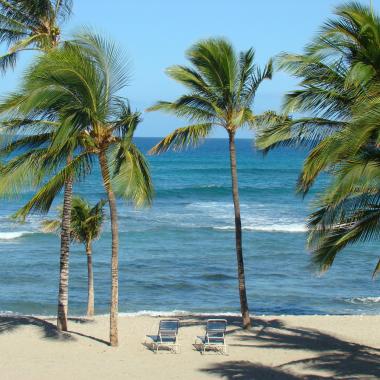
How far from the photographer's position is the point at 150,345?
13625mm

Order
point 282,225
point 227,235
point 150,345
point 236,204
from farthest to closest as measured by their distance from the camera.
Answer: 1. point 282,225
2. point 227,235
3. point 236,204
4. point 150,345

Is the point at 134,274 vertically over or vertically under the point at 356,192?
under

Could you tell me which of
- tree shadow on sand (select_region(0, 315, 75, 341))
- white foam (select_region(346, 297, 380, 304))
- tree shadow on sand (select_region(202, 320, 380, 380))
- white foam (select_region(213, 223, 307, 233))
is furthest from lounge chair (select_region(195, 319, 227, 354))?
white foam (select_region(213, 223, 307, 233))

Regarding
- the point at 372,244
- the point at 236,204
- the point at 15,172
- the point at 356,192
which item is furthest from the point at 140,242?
the point at 356,192

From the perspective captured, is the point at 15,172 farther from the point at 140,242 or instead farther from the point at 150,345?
the point at 140,242

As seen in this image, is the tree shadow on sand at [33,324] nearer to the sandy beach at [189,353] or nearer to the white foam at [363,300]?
the sandy beach at [189,353]

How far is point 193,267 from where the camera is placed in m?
28.1

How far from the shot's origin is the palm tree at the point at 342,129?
367 inches

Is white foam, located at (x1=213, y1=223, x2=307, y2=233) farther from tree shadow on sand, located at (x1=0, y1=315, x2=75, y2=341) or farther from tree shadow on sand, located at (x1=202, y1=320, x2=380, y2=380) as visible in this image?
tree shadow on sand, located at (x1=0, y1=315, x2=75, y2=341)

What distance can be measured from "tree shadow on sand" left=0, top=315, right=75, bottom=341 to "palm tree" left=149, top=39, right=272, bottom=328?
3954 mm

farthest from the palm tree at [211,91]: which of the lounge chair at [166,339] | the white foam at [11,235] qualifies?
the white foam at [11,235]

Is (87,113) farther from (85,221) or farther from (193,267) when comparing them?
(193,267)

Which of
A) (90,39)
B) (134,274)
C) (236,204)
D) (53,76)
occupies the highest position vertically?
(90,39)

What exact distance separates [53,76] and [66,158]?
1709mm
